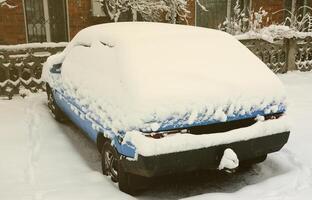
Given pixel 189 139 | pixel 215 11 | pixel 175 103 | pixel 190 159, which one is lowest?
pixel 190 159

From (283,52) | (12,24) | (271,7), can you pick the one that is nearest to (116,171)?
(283,52)

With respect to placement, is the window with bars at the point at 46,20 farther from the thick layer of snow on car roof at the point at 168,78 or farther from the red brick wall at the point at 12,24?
the thick layer of snow on car roof at the point at 168,78

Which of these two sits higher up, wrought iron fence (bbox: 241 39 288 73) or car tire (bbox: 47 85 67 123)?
wrought iron fence (bbox: 241 39 288 73)

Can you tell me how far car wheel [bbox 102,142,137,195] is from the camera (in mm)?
4409

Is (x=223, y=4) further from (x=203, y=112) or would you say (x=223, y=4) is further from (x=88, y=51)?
(x=203, y=112)

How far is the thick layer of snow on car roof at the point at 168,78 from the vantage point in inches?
160

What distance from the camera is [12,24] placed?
466 inches

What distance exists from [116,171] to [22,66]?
502 centimetres

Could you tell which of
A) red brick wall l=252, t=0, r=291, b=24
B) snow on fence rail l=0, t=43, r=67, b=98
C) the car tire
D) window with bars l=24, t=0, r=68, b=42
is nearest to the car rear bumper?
the car tire

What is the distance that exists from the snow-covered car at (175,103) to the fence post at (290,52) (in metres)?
5.77

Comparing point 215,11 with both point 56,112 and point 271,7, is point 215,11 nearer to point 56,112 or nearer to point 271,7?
point 271,7

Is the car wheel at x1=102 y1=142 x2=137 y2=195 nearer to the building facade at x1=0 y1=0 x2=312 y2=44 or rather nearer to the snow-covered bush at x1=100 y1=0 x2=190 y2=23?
the snow-covered bush at x1=100 y1=0 x2=190 y2=23

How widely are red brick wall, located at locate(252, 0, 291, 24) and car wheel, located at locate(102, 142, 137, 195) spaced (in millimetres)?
10867

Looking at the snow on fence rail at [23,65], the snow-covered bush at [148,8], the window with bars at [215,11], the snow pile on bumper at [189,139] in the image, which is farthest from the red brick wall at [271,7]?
the snow pile on bumper at [189,139]
